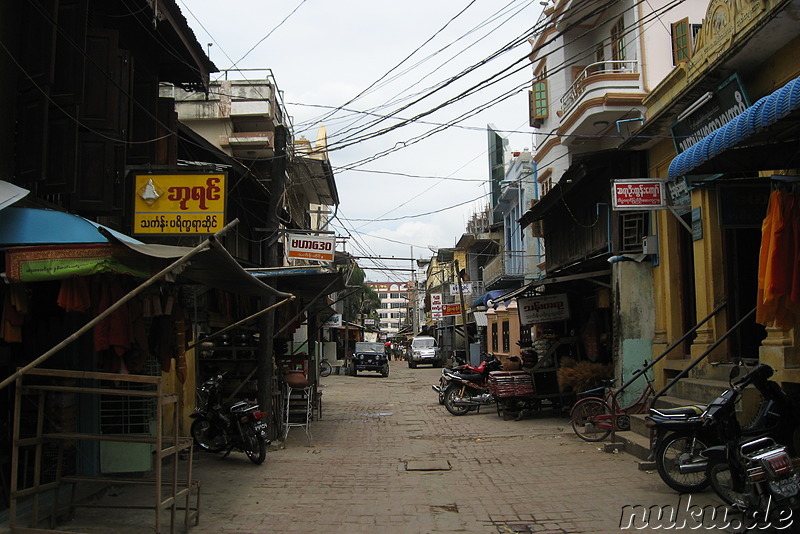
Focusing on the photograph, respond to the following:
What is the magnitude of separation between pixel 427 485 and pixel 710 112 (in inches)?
270

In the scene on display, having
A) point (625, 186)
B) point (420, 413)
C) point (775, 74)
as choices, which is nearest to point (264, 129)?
point (420, 413)

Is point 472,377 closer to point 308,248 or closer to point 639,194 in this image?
point 308,248

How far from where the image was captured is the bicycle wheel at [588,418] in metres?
11.2

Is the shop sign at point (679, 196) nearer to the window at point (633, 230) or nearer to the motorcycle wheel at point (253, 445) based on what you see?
the window at point (633, 230)

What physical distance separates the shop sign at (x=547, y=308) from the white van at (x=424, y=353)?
25.5 metres

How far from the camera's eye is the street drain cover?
9406 millimetres

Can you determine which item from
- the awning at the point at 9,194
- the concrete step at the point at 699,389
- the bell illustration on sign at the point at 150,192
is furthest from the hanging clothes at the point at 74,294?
the concrete step at the point at 699,389

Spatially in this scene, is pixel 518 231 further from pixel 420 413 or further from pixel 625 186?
pixel 625 186

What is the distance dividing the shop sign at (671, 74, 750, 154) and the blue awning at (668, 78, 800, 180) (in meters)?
2.55

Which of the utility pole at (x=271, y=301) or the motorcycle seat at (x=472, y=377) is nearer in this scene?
the utility pole at (x=271, y=301)

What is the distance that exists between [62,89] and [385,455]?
7022 millimetres

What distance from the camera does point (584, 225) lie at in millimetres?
15680

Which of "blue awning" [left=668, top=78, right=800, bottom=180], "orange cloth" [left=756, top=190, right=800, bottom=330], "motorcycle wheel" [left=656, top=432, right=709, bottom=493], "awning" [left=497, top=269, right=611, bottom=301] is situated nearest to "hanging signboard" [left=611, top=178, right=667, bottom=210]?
"awning" [left=497, top=269, right=611, bottom=301]

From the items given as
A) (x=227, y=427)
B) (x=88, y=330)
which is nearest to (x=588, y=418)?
(x=227, y=427)
